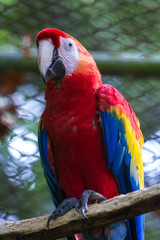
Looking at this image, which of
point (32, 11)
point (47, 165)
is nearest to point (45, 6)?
point (32, 11)

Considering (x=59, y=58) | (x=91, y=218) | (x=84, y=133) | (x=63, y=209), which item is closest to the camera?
(x=91, y=218)

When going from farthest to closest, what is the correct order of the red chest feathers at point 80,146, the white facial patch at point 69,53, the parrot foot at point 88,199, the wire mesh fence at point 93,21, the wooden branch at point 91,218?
→ the wire mesh fence at point 93,21
the white facial patch at point 69,53
the red chest feathers at point 80,146
the parrot foot at point 88,199
the wooden branch at point 91,218

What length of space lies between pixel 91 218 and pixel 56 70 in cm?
68

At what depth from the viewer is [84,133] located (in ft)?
4.95

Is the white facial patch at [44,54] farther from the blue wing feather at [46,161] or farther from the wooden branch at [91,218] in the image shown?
the wooden branch at [91,218]

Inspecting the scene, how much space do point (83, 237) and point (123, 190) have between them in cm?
31

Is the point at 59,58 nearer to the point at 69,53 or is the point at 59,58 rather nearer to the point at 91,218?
the point at 69,53

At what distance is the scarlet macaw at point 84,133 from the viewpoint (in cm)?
153

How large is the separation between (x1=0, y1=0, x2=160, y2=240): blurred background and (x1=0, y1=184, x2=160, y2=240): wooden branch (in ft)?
2.47

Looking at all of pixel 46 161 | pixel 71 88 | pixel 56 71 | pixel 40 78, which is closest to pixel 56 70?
pixel 56 71

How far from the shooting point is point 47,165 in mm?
1643

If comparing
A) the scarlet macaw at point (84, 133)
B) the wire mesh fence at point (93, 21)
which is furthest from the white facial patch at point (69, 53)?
the wire mesh fence at point (93, 21)

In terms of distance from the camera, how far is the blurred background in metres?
1.82

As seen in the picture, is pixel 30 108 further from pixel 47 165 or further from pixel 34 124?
pixel 47 165
